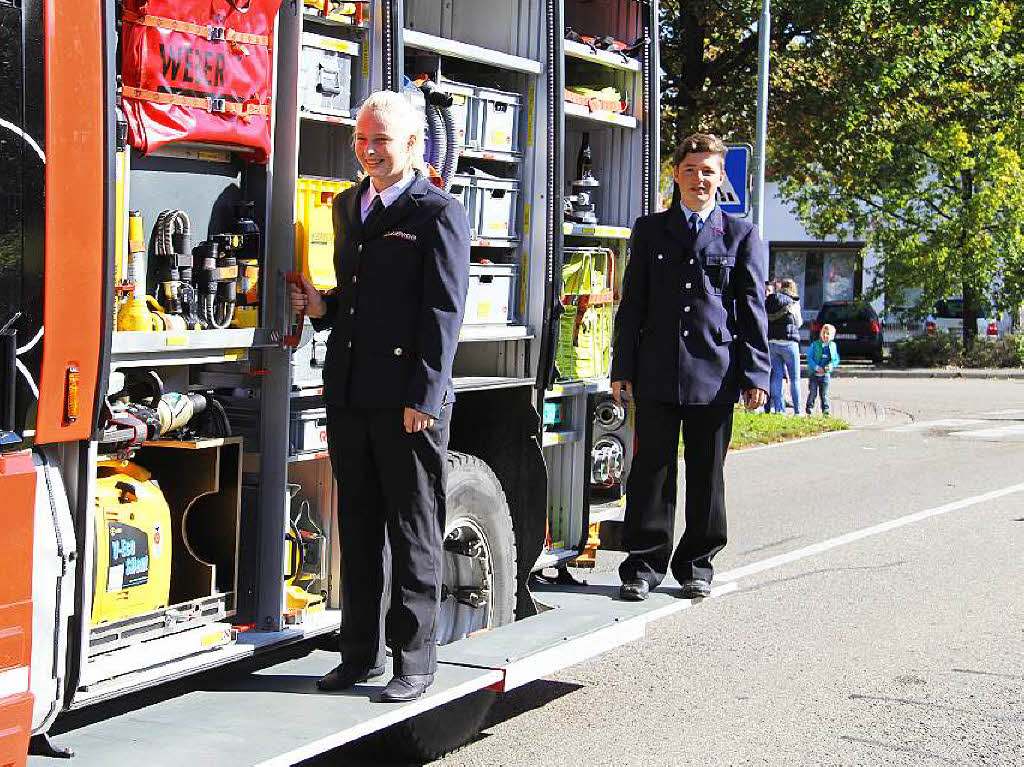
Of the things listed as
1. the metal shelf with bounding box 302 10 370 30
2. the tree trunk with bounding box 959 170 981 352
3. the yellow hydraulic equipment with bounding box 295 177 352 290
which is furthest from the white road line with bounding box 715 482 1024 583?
the tree trunk with bounding box 959 170 981 352

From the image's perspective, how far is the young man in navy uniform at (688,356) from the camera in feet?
22.7

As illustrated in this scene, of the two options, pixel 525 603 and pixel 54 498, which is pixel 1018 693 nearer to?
pixel 525 603

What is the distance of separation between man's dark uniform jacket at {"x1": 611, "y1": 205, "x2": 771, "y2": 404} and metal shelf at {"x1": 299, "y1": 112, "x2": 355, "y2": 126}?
1.97 meters

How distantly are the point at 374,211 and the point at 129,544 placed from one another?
52.9 inches

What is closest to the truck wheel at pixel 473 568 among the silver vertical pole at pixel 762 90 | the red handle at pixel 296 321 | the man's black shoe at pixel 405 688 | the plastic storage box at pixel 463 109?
the man's black shoe at pixel 405 688

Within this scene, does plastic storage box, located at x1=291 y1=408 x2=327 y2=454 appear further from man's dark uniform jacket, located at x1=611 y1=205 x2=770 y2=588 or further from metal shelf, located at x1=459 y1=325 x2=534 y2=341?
man's dark uniform jacket, located at x1=611 y1=205 x2=770 y2=588

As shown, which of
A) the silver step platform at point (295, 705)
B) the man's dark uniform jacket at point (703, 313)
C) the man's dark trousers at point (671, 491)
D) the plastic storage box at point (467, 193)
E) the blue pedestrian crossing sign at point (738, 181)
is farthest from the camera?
the blue pedestrian crossing sign at point (738, 181)

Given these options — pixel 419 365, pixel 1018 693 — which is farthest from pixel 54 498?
pixel 1018 693

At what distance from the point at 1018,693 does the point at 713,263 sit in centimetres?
234

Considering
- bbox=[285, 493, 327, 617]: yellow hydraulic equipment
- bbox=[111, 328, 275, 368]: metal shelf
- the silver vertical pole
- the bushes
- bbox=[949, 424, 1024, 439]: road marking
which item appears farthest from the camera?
the bushes

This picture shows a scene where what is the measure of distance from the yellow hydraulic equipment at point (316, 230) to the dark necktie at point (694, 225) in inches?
78.6

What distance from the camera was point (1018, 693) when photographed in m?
7.12

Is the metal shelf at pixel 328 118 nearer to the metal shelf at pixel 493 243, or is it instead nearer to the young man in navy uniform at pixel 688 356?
the metal shelf at pixel 493 243

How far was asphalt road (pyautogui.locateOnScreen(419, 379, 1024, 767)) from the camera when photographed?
20.6 feet
